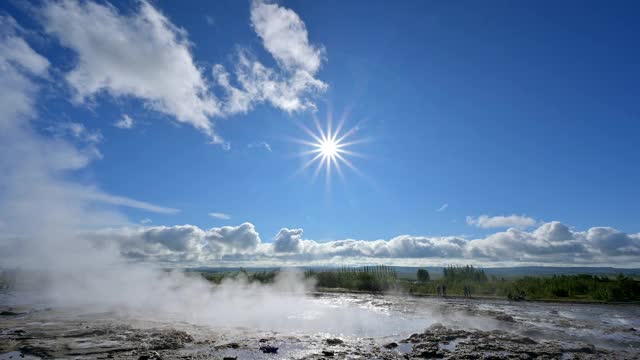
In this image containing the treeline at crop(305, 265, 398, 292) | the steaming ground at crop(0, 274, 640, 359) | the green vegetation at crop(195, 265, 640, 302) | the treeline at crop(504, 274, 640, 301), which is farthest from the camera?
the treeline at crop(305, 265, 398, 292)

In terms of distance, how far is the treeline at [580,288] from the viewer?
165 feet

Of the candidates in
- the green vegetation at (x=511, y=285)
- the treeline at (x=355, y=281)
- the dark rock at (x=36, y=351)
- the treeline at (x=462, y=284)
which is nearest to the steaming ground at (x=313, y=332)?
the dark rock at (x=36, y=351)

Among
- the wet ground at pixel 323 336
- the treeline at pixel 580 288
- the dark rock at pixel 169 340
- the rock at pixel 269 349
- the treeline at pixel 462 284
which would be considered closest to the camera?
the wet ground at pixel 323 336

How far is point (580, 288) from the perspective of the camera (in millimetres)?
55688

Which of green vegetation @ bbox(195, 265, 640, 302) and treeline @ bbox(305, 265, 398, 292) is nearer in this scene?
green vegetation @ bbox(195, 265, 640, 302)

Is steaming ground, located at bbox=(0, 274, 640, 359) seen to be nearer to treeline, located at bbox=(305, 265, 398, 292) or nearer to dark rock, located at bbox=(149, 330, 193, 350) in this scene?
dark rock, located at bbox=(149, 330, 193, 350)

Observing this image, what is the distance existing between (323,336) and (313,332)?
1.88 m

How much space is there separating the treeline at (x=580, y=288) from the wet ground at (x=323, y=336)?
45.8 ft

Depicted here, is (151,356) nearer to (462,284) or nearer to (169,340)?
(169,340)

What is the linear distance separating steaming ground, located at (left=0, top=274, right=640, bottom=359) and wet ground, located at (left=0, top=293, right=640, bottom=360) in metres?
0.06

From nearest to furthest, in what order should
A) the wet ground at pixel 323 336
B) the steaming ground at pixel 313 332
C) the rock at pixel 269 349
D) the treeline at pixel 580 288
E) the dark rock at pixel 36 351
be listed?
the dark rock at pixel 36 351 → the wet ground at pixel 323 336 → the steaming ground at pixel 313 332 → the rock at pixel 269 349 → the treeline at pixel 580 288

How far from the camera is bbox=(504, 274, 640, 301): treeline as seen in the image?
165 feet

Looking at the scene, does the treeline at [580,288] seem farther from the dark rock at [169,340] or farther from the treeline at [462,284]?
the dark rock at [169,340]

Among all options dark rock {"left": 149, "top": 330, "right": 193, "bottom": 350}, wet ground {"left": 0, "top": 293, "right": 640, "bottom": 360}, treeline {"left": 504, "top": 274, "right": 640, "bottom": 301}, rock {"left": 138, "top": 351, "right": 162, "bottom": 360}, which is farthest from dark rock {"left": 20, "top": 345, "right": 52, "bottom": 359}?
treeline {"left": 504, "top": 274, "right": 640, "bottom": 301}
